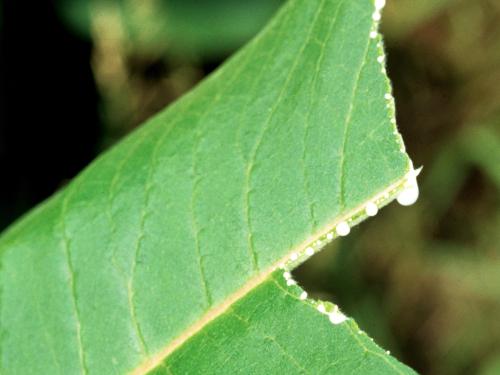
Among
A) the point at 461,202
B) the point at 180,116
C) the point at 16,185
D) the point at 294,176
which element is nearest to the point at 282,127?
the point at 294,176

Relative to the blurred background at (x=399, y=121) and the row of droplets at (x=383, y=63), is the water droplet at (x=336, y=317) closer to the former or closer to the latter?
the row of droplets at (x=383, y=63)

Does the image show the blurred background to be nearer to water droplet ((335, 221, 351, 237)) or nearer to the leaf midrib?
the leaf midrib

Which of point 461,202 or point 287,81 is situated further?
point 461,202

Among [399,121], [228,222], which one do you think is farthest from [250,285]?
[399,121]

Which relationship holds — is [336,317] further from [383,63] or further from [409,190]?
[383,63]

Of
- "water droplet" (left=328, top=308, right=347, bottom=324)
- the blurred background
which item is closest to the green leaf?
"water droplet" (left=328, top=308, right=347, bottom=324)

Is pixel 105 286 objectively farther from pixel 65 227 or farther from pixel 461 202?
pixel 461 202

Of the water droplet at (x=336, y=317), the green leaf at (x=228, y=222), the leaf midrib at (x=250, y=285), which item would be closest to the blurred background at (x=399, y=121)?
the green leaf at (x=228, y=222)
